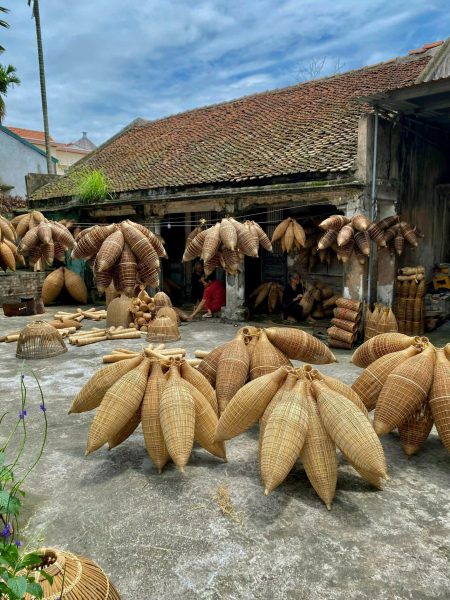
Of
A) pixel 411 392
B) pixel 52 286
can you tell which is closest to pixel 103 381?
pixel 411 392

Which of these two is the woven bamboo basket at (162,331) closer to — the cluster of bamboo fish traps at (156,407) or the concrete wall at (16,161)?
the cluster of bamboo fish traps at (156,407)

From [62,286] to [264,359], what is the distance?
39.2 ft

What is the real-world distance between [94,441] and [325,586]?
2231 mm

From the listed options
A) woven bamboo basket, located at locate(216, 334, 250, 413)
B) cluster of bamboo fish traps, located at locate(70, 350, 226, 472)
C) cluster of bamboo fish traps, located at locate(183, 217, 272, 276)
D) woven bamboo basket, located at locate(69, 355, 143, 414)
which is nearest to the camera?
cluster of bamboo fish traps, located at locate(70, 350, 226, 472)

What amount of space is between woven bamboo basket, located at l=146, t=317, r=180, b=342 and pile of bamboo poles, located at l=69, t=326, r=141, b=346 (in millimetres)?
462

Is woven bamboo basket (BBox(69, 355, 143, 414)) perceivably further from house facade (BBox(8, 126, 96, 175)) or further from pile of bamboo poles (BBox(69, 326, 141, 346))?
house facade (BBox(8, 126, 96, 175))

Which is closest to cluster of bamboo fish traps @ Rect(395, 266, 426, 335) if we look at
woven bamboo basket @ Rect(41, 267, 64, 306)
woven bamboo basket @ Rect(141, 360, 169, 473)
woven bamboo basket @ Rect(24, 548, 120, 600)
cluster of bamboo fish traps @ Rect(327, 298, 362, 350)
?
cluster of bamboo fish traps @ Rect(327, 298, 362, 350)

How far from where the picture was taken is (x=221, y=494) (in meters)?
3.67

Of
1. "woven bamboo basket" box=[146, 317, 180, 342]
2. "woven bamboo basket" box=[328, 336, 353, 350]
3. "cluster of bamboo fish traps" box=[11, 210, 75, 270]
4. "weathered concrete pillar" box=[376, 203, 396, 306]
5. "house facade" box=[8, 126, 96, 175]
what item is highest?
"house facade" box=[8, 126, 96, 175]

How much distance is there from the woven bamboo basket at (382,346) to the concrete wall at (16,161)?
3247 centimetres

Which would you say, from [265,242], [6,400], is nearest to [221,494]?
[6,400]

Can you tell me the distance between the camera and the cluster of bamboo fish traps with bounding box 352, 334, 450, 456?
4035 mm

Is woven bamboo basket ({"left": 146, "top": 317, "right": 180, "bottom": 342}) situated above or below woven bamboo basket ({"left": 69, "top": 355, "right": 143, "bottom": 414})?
below

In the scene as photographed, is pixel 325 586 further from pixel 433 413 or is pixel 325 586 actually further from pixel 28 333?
pixel 28 333
